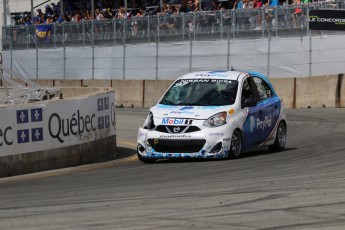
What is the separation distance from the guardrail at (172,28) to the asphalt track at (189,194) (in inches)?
564

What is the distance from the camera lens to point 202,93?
16719 millimetres

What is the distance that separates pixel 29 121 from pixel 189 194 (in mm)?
4675

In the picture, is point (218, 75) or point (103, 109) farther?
point (103, 109)

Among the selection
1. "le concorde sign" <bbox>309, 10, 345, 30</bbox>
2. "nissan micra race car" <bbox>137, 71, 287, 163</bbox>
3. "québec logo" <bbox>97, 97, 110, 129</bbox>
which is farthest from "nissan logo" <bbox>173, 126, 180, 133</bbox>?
"le concorde sign" <bbox>309, 10, 345, 30</bbox>

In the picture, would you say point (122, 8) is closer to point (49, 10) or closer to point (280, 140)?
point (49, 10)

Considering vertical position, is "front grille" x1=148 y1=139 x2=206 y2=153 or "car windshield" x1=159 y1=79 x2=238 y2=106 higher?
"car windshield" x1=159 y1=79 x2=238 y2=106

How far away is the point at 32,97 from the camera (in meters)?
22.3

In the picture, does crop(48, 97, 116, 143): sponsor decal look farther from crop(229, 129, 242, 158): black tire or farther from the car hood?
crop(229, 129, 242, 158): black tire

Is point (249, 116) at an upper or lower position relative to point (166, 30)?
lower

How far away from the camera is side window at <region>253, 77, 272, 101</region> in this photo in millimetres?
17495

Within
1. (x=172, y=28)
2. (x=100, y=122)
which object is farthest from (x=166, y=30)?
(x=100, y=122)

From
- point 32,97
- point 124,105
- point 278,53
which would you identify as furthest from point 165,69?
point 32,97

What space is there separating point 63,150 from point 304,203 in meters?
6.85

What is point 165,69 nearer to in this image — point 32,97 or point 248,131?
point 32,97
